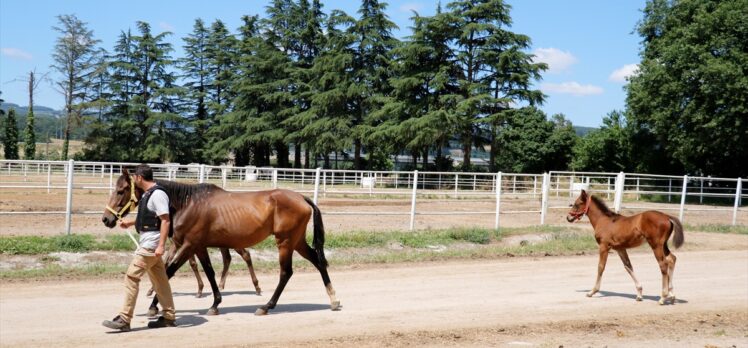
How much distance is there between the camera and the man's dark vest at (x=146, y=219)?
283 inches

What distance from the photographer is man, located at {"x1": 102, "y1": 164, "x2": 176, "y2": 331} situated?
23.1ft

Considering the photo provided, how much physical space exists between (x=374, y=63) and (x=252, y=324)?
45326mm

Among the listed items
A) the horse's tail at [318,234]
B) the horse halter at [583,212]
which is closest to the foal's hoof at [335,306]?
the horse's tail at [318,234]

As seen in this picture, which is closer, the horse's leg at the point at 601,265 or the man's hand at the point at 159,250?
the man's hand at the point at 159,250

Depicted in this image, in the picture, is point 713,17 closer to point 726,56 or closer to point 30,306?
point 726,56

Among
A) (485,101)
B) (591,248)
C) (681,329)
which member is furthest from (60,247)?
(485,101)

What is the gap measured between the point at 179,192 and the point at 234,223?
0.78m

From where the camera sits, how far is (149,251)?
7125 mm

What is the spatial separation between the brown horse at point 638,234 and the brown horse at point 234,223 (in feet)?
15.2

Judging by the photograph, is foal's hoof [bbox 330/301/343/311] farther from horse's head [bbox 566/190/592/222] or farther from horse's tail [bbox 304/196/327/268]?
horse's head [bbox 566/190/592/222]

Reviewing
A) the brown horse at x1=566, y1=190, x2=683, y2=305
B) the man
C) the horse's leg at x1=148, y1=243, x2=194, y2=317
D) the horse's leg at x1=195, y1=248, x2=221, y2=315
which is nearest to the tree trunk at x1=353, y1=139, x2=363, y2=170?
the brown horse at x1=566, y1=190, x2=683, y2=305

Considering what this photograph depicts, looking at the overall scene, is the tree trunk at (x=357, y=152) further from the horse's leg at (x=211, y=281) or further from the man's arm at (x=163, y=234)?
the man's arm at (x=163, y=234)

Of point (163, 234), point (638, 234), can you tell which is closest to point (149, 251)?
point (163, 234)

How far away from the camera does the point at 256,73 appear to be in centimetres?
5669
